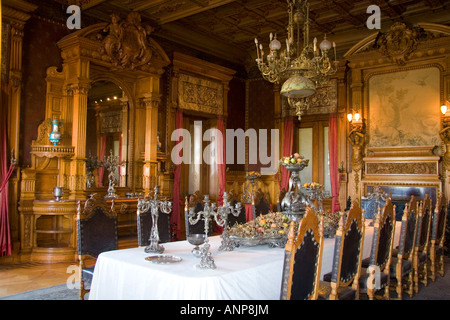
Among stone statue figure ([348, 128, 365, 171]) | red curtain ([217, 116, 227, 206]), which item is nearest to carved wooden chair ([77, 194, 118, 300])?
red curtain ([217, 116, 227, 206])

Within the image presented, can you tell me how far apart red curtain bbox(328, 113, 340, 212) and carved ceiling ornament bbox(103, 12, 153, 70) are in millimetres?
3927

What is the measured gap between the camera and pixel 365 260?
3.93 metres

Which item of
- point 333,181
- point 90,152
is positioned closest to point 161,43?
point 90,152

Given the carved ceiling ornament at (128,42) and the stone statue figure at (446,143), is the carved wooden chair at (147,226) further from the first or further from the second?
the stone statue figure at (446,143)

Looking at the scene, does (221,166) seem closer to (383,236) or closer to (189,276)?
(383,236)

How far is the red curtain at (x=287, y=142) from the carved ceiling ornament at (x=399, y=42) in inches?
95.1

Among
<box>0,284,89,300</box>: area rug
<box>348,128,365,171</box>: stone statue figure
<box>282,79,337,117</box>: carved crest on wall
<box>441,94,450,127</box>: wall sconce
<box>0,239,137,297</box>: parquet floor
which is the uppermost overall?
<box>282,79,337,117</box>: carved crest on wall

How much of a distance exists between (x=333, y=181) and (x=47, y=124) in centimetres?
543

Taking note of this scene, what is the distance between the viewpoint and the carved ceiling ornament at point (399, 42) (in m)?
7.34

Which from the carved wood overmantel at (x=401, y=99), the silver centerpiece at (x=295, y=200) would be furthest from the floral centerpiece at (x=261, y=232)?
the carved wood overmantel at (x=401, y=99)


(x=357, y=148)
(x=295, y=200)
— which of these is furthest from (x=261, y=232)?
(x=357, y=148)

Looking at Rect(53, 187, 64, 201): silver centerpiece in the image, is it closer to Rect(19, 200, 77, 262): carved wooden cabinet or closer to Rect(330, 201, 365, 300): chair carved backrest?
Rect(19, 200, 77, 262): carved wooden cabinet

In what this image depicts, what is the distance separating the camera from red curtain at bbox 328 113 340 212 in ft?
26.5

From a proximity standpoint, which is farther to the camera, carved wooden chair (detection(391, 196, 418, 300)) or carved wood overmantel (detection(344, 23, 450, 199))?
carved wood overmantel (detection(344, 23, 450, 199))
